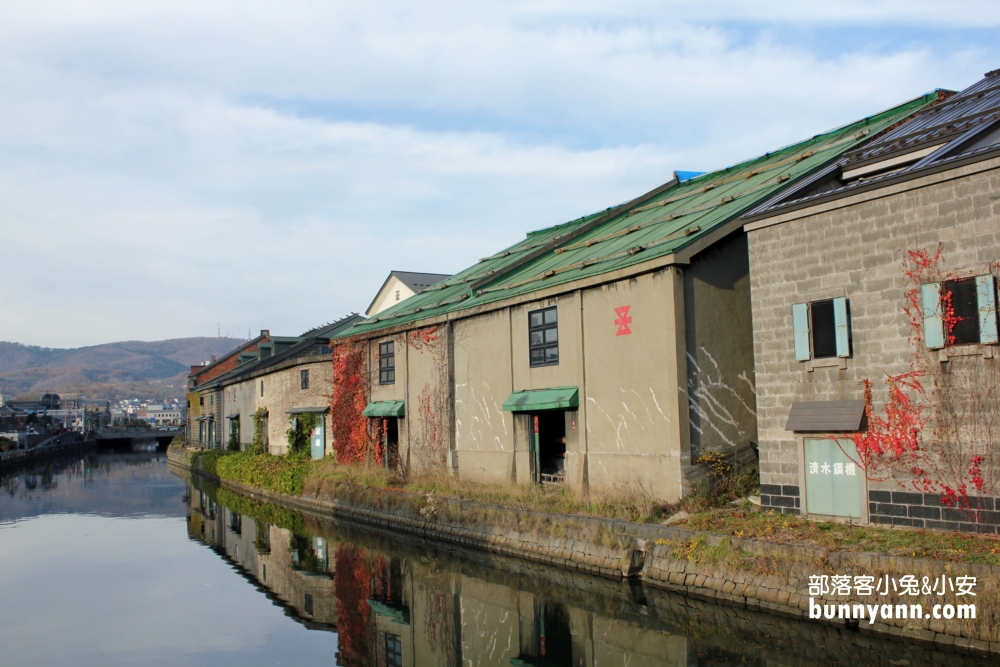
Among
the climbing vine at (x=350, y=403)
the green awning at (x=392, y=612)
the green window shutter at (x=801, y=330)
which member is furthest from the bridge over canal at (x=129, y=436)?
the green window shutter at (x=801, y=330)

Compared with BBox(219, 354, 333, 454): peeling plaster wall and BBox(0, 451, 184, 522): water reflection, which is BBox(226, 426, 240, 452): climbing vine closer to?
BBox(219, 354, 333, 454): peeling plaster wall

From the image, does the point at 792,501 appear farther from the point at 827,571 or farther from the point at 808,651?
the point at 808,651

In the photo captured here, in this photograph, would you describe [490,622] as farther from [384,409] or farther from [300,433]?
[300,433]

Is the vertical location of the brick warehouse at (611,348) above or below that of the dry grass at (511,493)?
above

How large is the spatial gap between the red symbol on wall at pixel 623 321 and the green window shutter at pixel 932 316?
6.45 metres

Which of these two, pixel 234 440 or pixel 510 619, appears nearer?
pixel 510 619

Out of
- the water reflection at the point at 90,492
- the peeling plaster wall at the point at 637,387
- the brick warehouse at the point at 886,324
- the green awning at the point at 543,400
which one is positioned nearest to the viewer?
the brick warehouse at the point at 886,324

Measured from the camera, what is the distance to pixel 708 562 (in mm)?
13109

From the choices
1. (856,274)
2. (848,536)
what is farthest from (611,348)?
(848,536)

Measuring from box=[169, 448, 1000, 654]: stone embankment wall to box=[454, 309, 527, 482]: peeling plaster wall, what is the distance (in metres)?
2.03

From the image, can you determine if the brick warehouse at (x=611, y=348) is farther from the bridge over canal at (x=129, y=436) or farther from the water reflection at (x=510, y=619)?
the bridge over canal at (x=129, y=436)

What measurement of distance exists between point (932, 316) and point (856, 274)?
152 cm

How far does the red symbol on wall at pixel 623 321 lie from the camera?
702 inches

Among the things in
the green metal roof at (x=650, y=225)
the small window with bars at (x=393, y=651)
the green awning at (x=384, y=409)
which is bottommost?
the small window with bars at (x=393, y=651)
